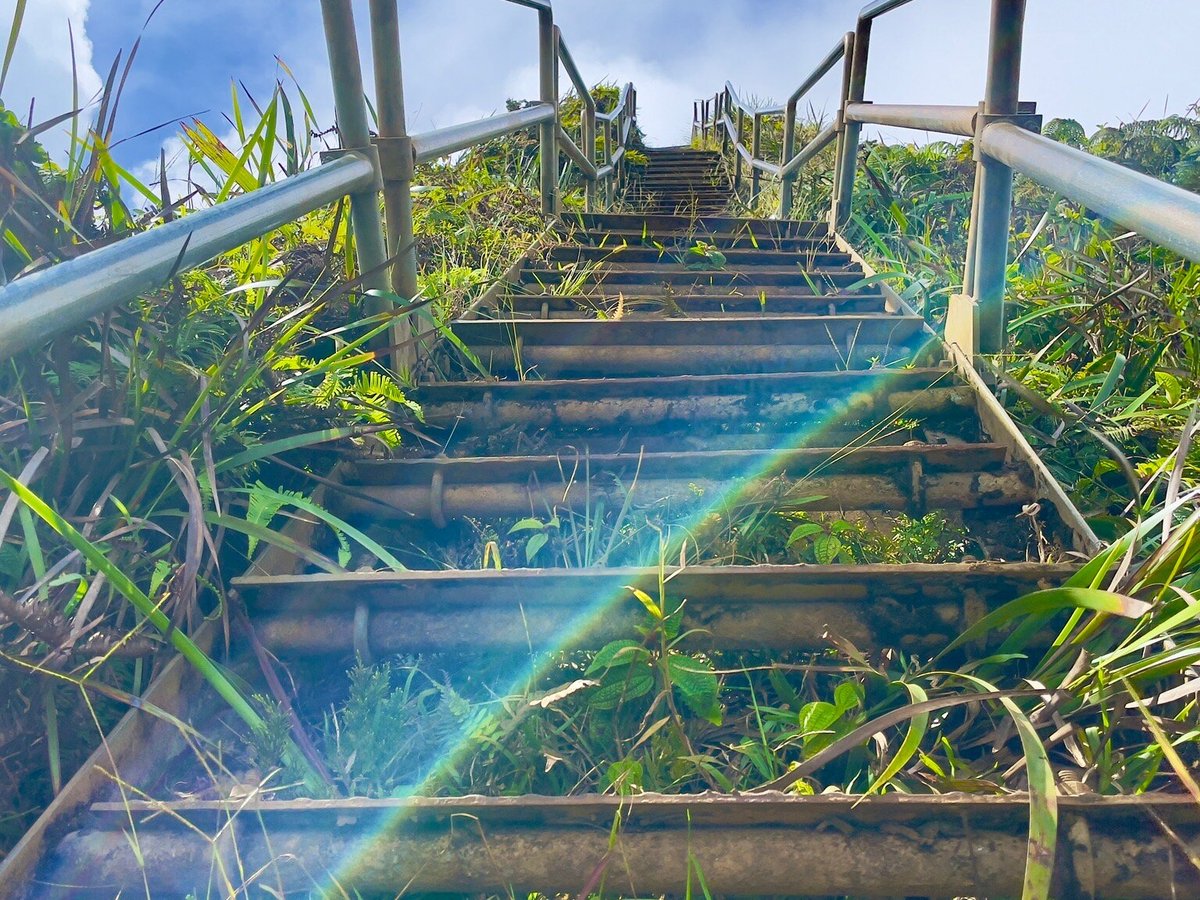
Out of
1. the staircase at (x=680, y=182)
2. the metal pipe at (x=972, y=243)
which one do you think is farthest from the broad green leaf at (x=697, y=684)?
the staircase at (x=680, y=182)

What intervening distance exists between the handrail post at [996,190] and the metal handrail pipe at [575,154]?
2957 millimetres

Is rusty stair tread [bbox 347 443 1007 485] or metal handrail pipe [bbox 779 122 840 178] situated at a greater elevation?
metal handrail pipe [bbox 779 122 840 178]

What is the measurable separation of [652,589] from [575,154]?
462 cm

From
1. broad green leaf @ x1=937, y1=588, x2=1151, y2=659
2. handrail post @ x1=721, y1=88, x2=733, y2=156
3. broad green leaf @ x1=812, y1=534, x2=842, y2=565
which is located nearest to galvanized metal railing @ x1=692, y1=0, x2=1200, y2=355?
broad green leaf @ x1=937, y1=588, x2=1151, y2=659

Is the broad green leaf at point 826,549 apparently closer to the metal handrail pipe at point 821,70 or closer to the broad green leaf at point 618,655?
Result: the broad green leaf at point 618,655

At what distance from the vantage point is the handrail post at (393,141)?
2.36 m

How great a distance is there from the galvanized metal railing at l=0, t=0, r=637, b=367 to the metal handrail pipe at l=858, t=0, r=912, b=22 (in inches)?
64.2

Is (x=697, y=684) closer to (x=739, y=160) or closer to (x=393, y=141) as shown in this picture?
(x=393, y=141)

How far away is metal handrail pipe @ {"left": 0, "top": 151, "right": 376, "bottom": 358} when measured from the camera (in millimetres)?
1017

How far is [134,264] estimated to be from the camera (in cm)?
122

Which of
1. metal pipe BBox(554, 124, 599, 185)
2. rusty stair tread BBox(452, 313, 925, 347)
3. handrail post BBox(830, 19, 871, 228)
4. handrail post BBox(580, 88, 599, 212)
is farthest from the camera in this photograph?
handrail post BBox(580, 88, 599, 212)

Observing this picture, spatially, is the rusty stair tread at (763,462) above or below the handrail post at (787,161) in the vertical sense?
below

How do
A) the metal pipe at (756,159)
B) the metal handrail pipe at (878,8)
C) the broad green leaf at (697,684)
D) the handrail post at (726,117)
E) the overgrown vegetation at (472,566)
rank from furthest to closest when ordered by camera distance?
1. the handrail post at (726,117)
2. the metal pipe at (756,159)
3. the metal handrail pipe at (878,8)
4. the broad green leaf at (697,684)
5. the overgrown vegetation at (472,566)

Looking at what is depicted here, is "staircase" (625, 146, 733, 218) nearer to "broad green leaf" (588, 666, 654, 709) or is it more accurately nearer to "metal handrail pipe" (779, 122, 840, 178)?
"metal handrail pipe" (779, 122, 840, 178)
